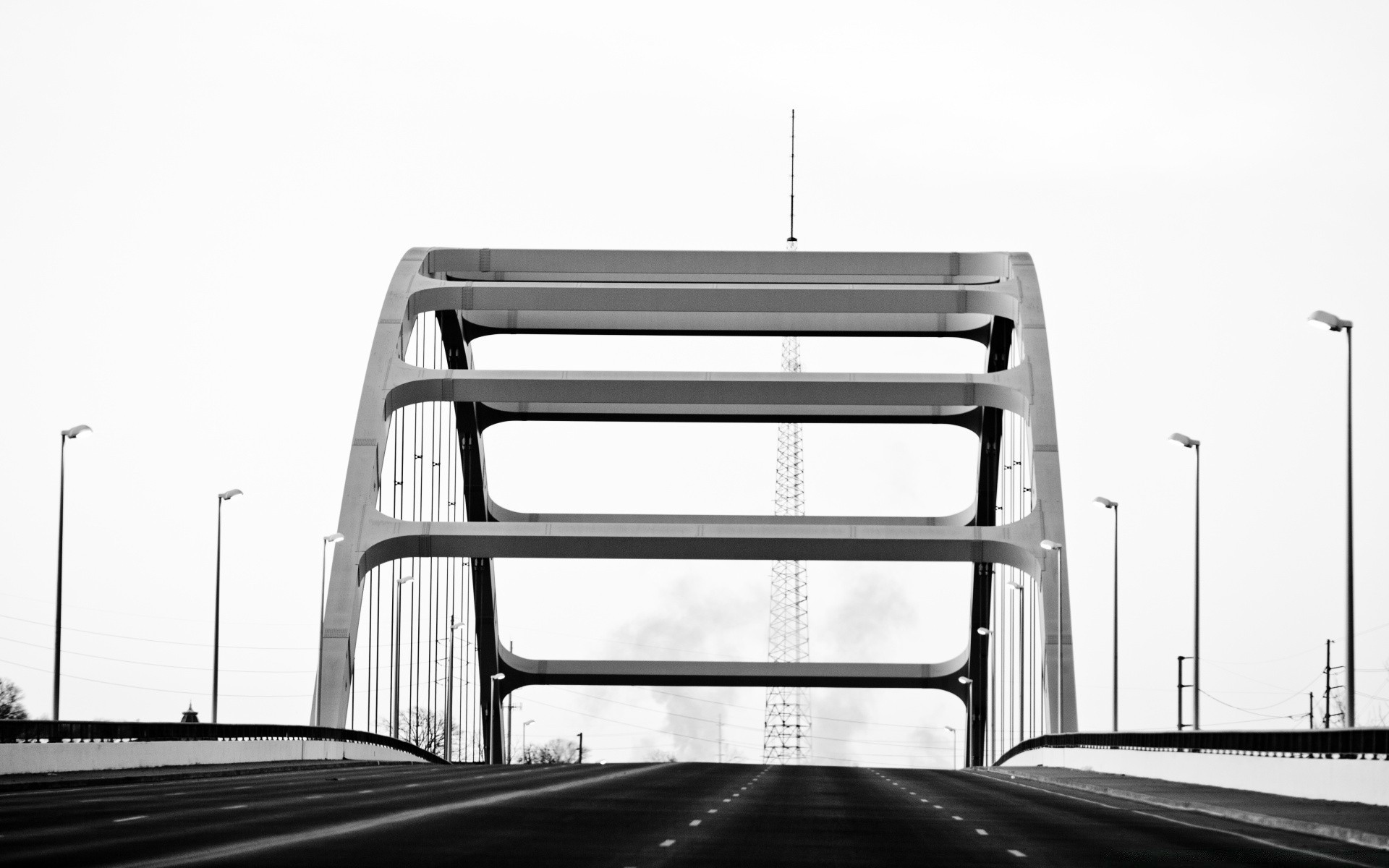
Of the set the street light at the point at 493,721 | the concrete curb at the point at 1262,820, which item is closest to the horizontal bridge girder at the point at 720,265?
the concrete curb at the point at 1262,820

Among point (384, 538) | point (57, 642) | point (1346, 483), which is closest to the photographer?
point (1346, 483)

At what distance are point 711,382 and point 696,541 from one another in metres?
4.43

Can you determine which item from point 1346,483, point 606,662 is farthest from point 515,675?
point 1346,483

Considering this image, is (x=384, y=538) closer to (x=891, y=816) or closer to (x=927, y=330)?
(x=927, y=330)

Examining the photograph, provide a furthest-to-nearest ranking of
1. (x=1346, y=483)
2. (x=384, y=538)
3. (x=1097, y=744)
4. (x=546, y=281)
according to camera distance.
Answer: (x=546, y=281) < (x=384, y=538) < (x=1097, y=744) < (x=1346, y=483)

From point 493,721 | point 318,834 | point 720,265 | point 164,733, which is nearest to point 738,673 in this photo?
point 493,721

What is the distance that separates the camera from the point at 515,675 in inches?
3659

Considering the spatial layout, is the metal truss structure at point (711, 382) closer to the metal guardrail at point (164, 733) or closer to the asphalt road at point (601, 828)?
the metal guardrail at point (164, 733)

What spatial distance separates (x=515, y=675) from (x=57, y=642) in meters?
54.7

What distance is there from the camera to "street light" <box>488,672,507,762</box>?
281ft

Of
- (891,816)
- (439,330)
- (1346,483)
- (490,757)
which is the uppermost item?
(439,330)

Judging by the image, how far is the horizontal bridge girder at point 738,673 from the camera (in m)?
90.1

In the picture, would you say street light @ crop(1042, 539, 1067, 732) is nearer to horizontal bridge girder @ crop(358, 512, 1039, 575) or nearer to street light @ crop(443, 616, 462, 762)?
horizontal bridge girder @ crop(358, 512, 1039, 575)

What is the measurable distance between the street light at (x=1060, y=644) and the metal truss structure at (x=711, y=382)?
5 centimetres
